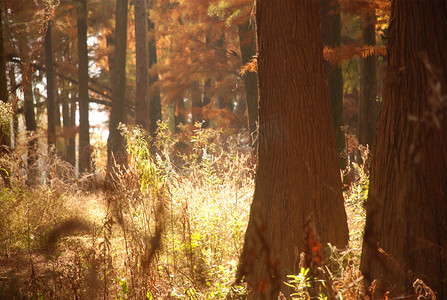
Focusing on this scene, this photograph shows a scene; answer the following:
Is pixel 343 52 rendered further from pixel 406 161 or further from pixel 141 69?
pixel 141 69

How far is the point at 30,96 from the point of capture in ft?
50.9

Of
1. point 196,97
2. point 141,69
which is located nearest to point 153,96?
point 196,97

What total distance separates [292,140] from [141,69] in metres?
11.0

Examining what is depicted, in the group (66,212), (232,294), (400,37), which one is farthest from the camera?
(66,212)

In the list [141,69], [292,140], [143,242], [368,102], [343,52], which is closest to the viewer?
[292,140]

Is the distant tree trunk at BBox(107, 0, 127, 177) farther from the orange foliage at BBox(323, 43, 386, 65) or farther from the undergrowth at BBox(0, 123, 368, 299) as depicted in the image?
the orange foliage at BBox(323, 43, 386, 65)

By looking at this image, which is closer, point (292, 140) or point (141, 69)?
point (292, 140)

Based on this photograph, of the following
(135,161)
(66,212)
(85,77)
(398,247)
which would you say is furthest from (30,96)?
(398,247)

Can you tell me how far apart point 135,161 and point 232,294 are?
2.14m

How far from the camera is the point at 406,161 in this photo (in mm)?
2551

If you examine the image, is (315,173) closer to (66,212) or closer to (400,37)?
(400,37)

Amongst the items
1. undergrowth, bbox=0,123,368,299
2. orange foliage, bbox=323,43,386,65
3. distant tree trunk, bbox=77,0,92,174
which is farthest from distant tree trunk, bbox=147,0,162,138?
undergrowth, bbox=0,123,368,299

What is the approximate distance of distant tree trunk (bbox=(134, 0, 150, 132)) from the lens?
13352mm

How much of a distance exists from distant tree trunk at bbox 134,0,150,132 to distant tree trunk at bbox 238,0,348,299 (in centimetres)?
974
